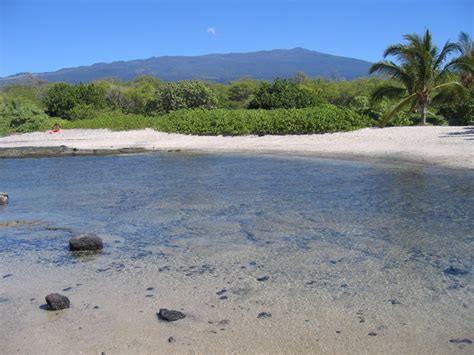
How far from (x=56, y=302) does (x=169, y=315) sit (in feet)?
4.22

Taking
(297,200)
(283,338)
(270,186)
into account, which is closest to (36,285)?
(283,338)

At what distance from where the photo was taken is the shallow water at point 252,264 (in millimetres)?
5125

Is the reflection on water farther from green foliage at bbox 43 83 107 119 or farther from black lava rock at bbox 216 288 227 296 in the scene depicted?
green foliage at bbox 43 83 107 119

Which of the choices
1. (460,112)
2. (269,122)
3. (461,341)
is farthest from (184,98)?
(461,341)

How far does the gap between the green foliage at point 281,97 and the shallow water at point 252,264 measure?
18909mm

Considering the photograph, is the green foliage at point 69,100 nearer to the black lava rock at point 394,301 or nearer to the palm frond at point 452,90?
the palm frond at point 452,90

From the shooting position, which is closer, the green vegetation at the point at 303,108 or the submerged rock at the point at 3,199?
the submerged rock at the point at 3,199

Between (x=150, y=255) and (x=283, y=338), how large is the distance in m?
3.48

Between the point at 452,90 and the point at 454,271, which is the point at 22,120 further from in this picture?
the point at 454,271

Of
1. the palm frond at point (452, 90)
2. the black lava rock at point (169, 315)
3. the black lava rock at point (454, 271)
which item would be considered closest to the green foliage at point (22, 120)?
the palm frond at point (452, 90)

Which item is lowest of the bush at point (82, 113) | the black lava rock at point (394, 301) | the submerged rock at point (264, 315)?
the black lava rock at point (394, 301)

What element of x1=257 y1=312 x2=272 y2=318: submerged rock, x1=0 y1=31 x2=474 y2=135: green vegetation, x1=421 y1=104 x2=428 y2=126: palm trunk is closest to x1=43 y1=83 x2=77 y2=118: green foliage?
x1=0 y1=31 x2=474 y2=135: green vegetation

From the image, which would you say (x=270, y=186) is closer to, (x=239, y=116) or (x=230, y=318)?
(x=230, y=318)

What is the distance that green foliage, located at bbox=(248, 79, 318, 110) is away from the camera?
33188mm
